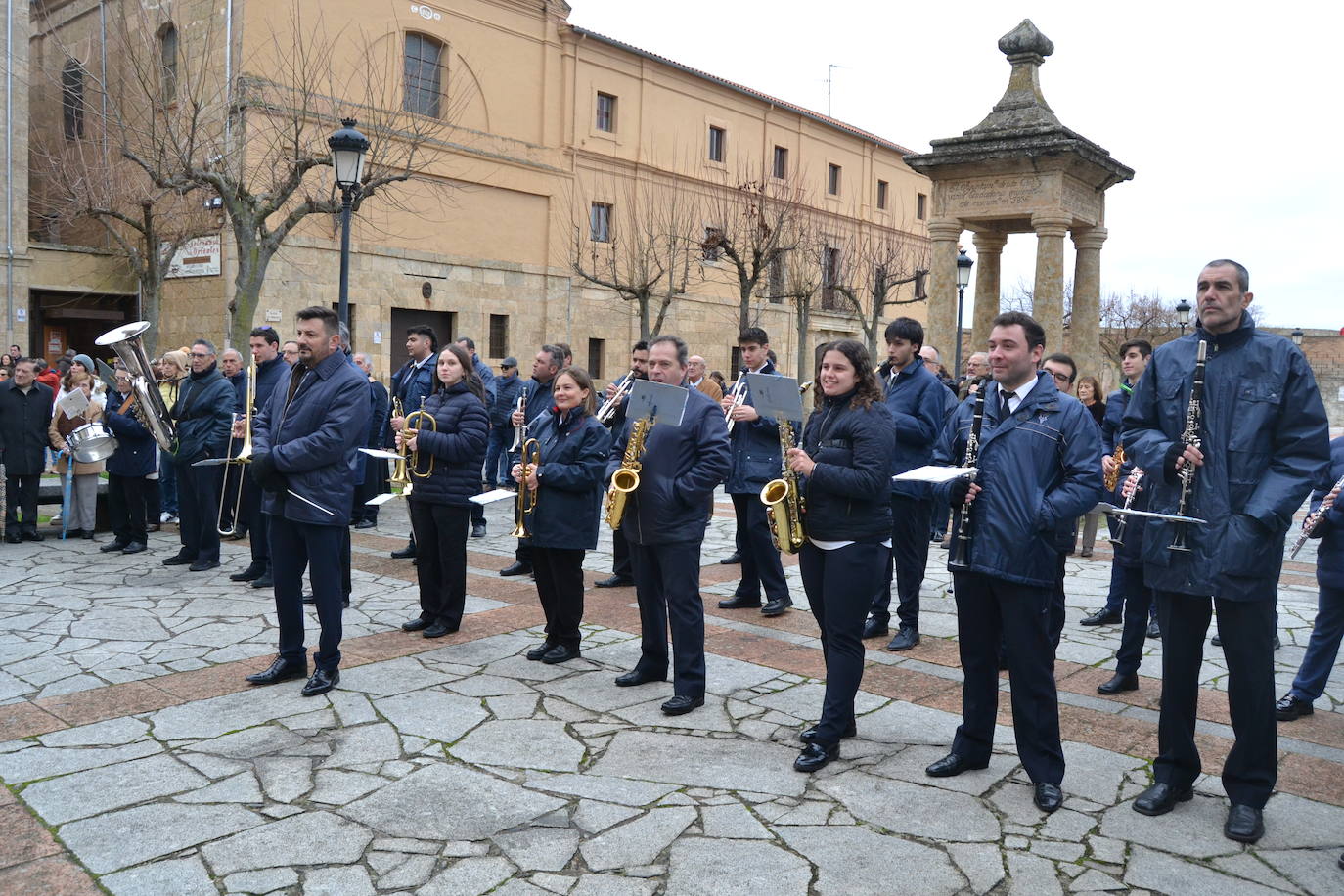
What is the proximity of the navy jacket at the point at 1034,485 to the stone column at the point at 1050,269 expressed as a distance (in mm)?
11078

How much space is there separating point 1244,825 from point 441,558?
186 inches

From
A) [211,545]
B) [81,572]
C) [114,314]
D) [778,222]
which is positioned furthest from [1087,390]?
[114,314]

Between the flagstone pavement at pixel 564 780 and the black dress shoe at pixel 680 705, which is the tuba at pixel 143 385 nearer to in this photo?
the flagstone pavement at pixel 564 780

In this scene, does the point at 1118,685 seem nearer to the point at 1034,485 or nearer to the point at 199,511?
the point at 1034,485

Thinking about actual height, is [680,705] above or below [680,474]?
below

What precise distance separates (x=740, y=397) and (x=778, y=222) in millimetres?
24038

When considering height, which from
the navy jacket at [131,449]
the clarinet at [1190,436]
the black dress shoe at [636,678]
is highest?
the clarinet at [1190,436]

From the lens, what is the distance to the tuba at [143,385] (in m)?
8.41

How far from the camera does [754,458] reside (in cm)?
797

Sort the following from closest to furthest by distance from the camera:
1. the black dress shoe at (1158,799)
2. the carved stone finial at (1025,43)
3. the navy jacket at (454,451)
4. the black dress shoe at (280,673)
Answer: the black dress shoe at (1158,799) < the black dress shoe at (280,673) < the navy jacket at (454,451) < the carved stone finial at (1025,43)

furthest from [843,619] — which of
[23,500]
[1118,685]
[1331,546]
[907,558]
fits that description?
[23,500]

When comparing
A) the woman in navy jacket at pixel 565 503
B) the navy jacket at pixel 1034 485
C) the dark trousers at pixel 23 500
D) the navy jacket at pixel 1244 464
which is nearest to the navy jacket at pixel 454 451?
the woman in navy jacket at pixel 565 503

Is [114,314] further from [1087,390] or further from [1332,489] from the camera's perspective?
[1332,489]

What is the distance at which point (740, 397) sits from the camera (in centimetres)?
746
